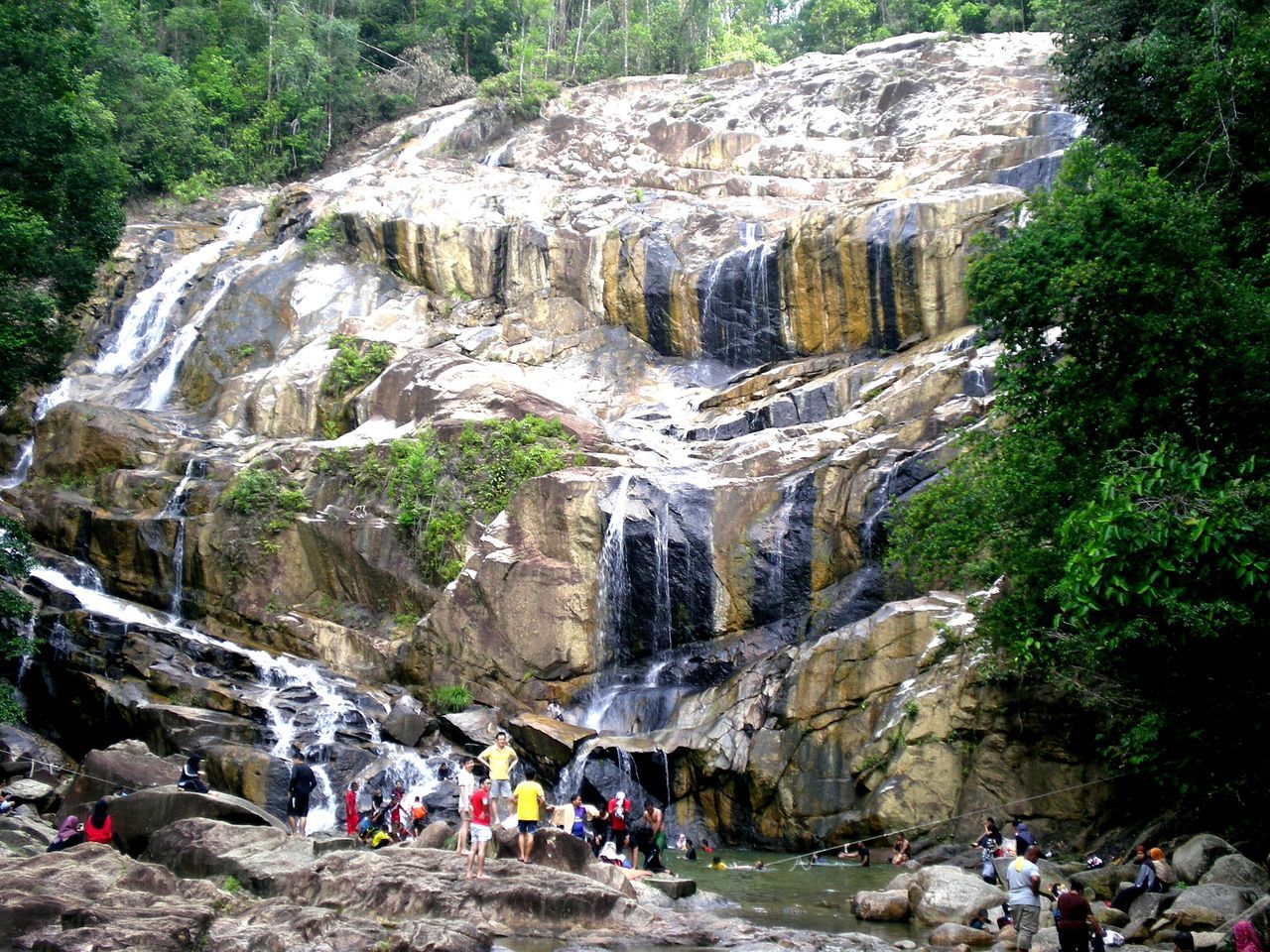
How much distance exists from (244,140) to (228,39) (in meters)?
8.57

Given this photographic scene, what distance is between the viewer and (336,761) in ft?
69.8

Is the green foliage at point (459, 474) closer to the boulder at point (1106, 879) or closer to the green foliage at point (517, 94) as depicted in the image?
the boulder at point (1106, 879)

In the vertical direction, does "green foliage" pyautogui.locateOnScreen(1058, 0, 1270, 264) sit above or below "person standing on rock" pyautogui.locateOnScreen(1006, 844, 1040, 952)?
above

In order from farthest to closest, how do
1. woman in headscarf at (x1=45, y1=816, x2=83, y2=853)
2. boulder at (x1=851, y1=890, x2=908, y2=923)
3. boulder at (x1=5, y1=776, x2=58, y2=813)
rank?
boulder at (x1=5, y1=776, x2=58, y2=813) → boulder at (x1=851, y1=890, x2=908, y2=923) → woman in headscarf at (x1=45, y1=816, x2=83, y2=853)

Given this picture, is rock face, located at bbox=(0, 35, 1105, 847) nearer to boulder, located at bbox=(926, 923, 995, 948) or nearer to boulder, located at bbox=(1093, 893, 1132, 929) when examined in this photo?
boulder, located at bbox=(1093, 893, 1132, 929)

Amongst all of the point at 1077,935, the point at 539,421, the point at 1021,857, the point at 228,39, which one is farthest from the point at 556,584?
the point at 228,39

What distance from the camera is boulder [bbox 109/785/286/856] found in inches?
550

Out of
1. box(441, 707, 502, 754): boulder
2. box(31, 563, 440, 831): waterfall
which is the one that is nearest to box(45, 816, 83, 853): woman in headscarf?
box(31, 563, 440, 831): waterfall

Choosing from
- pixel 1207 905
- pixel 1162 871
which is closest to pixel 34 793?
pixel 1162 871

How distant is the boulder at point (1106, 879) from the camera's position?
567 inches

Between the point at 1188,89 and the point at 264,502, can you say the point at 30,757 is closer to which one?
the point at 264,502

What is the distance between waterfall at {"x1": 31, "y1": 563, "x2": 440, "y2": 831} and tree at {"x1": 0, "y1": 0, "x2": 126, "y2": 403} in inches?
209

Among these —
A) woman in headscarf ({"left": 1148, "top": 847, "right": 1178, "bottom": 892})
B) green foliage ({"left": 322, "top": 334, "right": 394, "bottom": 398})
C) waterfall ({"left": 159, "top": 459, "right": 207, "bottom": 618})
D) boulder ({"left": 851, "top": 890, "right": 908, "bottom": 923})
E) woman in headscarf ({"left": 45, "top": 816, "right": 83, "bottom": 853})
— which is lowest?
boulder ({"left": 851, "top": 890, "right": 908, "bottom": 923})

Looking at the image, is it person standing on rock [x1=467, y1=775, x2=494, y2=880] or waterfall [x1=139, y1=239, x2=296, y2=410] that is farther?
waterfall [x1=139, y1=239, x2=296, y2=410]
